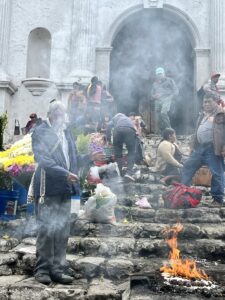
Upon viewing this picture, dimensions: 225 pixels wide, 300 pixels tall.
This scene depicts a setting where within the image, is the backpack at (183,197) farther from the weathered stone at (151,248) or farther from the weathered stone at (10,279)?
the weathered stone at (10,279)

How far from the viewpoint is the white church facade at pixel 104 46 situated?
44.8 ft

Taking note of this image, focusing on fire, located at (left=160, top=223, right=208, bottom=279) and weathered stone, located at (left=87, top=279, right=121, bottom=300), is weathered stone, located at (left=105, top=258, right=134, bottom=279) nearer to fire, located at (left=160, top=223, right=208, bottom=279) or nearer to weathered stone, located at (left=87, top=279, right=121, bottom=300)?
weathered stone, located at (left=87, top=279, right=121, bottom=300)

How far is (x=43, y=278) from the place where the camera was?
13.4 feet

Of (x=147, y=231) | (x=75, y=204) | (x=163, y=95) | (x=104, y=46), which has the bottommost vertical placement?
(x=147, y=231)

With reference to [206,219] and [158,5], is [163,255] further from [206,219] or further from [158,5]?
[158,5]

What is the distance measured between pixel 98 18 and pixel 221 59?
451 cm

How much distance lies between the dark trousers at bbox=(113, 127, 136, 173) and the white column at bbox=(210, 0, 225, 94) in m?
6.11

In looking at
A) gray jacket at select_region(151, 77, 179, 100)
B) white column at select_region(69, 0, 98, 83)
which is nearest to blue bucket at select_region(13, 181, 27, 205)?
gray jacket at select_region(151, 77, 179, 100)

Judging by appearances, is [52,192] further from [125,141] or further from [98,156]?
[125,141]

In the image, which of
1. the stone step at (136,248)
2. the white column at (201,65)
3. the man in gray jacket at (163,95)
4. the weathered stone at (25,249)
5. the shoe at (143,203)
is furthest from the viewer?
the white column at (201,65)

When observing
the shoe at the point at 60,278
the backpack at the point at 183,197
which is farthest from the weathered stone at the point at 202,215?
the shoe at the point at 60,278

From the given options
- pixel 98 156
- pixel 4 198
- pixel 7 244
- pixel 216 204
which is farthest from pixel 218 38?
pixel 7 244

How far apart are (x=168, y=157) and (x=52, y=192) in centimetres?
Result: 406

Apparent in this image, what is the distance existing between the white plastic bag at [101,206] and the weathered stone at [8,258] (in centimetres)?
130
